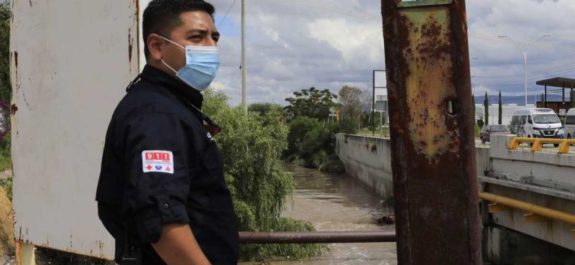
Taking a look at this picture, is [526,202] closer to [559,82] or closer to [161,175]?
[161,175]

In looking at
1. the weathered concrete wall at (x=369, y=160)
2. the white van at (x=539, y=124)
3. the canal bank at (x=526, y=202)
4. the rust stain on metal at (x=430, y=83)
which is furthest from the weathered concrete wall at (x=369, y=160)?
the rust stain on metal at (x=430, y=83)

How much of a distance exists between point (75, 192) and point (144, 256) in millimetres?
1263

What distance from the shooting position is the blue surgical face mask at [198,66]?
1.78 m

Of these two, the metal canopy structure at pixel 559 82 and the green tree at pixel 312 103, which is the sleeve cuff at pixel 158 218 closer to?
the metal canopy structure at pixel 559 82

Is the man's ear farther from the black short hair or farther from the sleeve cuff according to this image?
the sleeve cuff

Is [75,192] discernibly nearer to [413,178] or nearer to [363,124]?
[413,178]

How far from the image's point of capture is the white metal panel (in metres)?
2.66

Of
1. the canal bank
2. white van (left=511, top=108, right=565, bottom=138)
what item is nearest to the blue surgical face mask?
the canal bank

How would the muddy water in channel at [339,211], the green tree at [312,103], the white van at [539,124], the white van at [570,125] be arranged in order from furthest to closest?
the green tree at [312,103] < the white van at [539,124] < the white van at [570,125] < the muddy water in channel at [339,211]

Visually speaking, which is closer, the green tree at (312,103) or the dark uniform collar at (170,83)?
the dark uniform collar at (170,83)

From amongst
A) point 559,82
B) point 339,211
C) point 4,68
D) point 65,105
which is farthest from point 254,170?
point 559,82

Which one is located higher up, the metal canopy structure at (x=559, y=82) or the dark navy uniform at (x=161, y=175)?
the metal canopy structure at (x=559, y=82)

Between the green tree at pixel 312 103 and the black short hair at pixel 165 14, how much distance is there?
83.0 metres

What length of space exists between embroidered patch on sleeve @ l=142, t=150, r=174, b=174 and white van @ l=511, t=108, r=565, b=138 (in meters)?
33.2
